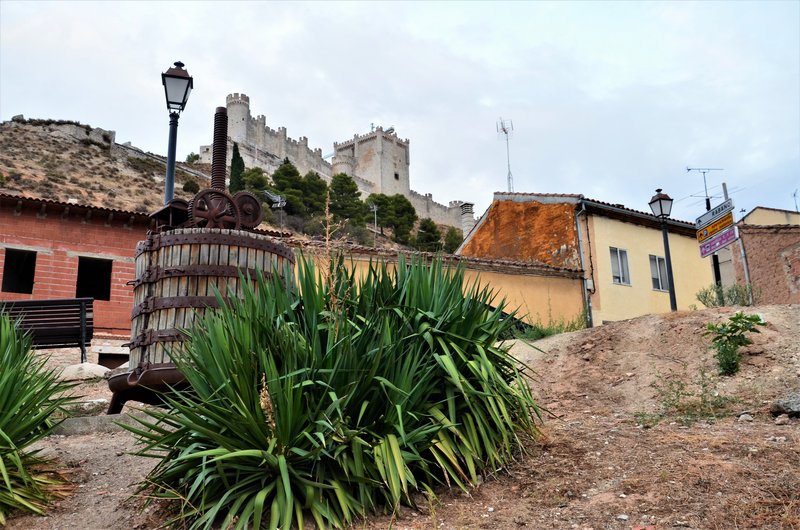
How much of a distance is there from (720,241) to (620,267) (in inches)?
430

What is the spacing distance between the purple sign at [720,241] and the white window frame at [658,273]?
11636 mm

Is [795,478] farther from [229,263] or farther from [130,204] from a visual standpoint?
[130,204]

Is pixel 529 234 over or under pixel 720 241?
over

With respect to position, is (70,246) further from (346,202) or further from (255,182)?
(346,202)

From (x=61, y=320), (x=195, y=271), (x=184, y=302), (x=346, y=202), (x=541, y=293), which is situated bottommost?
(x=184, y=302)

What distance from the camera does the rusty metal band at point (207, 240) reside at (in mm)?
6957

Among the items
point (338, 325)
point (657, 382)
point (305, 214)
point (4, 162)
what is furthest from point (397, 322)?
point (305, 214)

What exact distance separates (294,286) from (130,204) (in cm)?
4445

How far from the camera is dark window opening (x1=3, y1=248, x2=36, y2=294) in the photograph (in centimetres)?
2022

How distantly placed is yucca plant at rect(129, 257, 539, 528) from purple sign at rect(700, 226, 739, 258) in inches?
327

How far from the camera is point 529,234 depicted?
24125 mm

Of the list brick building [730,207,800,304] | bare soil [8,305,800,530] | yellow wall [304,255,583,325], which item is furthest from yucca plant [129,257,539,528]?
brick building [730,207,800,304]

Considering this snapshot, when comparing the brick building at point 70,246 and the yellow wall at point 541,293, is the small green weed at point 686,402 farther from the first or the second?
the brick building at point 70,246

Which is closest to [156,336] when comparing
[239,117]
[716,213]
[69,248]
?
[716,213]
